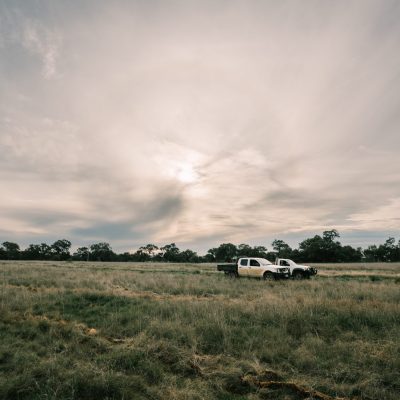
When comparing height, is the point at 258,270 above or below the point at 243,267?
below

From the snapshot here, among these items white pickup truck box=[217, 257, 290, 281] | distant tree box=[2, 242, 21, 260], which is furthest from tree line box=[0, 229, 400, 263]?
white pickup truck box=[217, 257, 290, 281]

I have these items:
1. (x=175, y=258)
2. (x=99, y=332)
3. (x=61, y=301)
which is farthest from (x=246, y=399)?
(x=175, y=258)

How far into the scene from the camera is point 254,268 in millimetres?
23141

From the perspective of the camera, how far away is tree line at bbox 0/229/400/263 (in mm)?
112375

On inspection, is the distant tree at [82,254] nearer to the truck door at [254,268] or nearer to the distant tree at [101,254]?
the distant tree at [101,254]

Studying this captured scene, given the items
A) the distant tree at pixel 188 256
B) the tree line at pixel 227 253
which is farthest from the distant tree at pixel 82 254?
the distant tree at pixel 188 256

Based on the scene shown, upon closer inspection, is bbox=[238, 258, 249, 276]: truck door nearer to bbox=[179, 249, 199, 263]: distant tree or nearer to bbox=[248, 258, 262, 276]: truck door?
bbox=[248, 258, 262, 276]: truck door

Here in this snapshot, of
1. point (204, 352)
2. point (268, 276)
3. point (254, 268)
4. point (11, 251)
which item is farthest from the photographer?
point (11, 251)

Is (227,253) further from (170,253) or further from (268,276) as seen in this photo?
(268,276)

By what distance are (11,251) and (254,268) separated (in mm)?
145214

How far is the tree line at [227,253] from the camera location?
112 metres

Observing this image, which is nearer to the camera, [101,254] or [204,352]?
[204,352]

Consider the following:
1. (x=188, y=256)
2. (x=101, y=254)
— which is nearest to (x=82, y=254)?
(x=101, y=254)

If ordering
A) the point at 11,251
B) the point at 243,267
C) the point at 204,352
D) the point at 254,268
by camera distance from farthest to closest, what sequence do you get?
1. the point at 11,251
2. the point at 243,267
3. the point at 254,268
4. the point at 204,352
